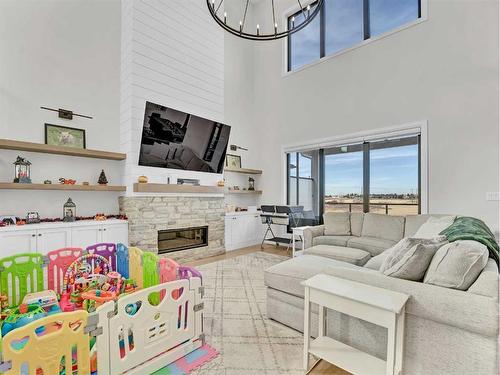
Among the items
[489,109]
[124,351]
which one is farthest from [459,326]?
[489,109]

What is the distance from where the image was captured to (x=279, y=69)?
6.32m

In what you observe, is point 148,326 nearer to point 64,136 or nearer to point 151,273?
point 151,273

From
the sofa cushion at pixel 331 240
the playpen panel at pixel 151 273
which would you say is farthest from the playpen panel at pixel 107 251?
the sofa cushion at pixel 331 240

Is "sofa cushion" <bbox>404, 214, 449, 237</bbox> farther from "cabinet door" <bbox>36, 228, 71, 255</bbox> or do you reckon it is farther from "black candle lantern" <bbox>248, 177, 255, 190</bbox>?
"cabinet door" <bbox>36, 228, 71, 255</bbox>

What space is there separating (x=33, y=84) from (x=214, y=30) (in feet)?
11.7

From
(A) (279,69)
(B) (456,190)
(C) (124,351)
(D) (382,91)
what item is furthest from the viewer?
(A) (279,69)

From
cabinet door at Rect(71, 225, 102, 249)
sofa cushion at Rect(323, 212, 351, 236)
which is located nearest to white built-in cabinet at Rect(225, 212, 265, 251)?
sofa cushion at Rect(323, 212, 351, 236)

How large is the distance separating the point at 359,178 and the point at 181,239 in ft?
12.4

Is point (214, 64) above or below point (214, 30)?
below

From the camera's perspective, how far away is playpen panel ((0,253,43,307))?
7.20ft

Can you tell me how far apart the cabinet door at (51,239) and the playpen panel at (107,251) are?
3.73 feet

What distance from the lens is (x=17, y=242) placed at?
321cm

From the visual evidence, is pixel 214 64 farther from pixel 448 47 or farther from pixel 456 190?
pixel 456 190

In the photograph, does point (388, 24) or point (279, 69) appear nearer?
point (388, 24)
